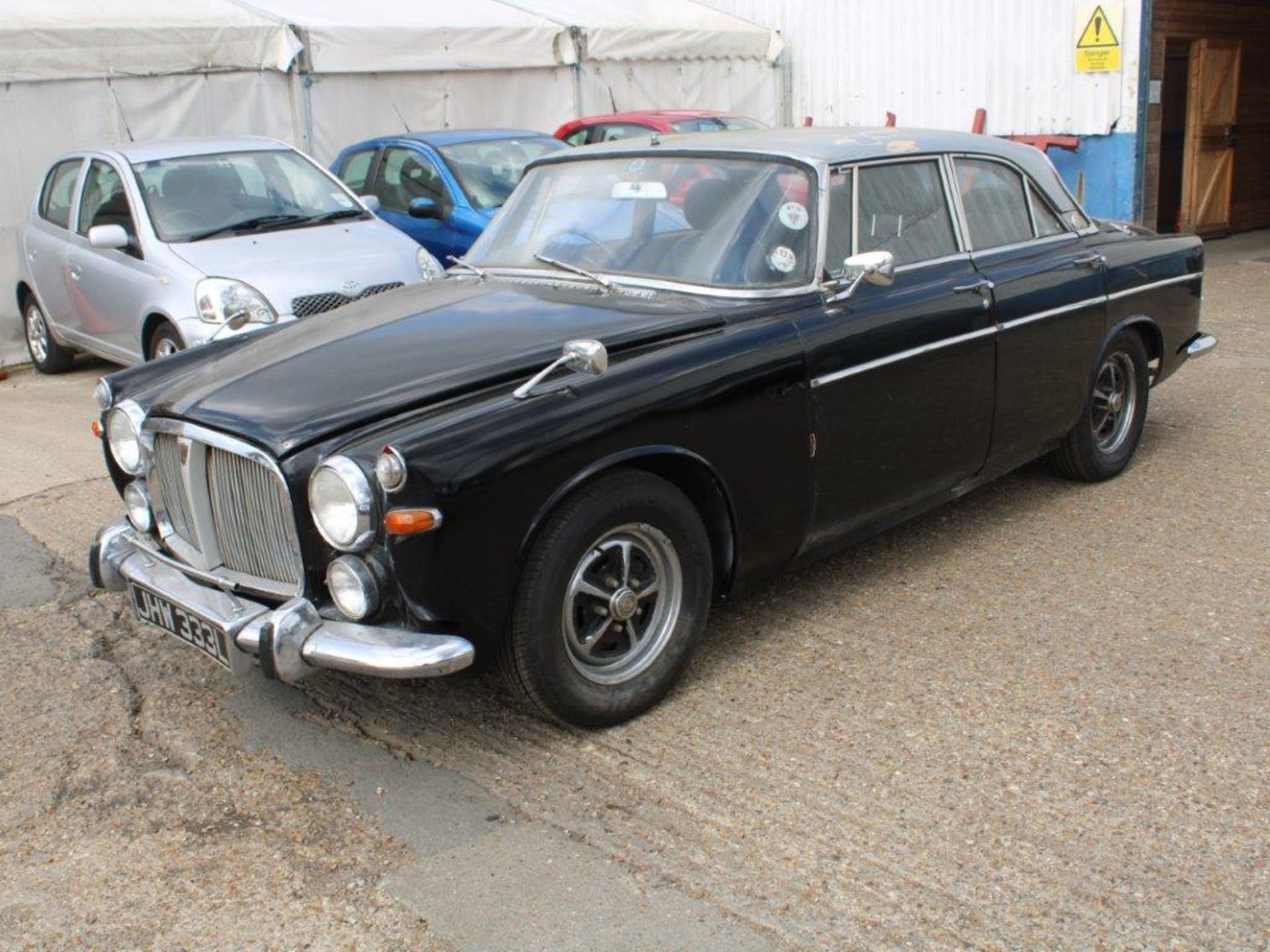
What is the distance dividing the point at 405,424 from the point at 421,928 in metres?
1.31

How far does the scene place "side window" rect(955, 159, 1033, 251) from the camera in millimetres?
5289

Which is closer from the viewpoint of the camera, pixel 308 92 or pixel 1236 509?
pixel 1236 509

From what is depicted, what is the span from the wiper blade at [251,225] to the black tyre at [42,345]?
253cm

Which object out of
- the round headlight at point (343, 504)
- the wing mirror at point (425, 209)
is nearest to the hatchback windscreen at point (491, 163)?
the wing mirror at point (425, 209)

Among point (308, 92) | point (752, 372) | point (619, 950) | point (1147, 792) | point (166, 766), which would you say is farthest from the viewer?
point (308, 92)

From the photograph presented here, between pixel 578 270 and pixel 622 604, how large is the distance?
1.41 m

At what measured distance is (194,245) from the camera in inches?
317

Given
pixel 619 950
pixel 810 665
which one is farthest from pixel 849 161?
pixel 619 950

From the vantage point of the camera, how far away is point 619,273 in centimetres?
464

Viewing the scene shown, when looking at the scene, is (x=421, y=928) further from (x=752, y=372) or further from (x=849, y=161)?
(x=849, y=161)

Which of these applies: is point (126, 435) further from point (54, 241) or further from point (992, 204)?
point (54, 241)

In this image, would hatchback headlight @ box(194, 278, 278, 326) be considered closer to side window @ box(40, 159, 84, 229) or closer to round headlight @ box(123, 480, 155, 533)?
side window @ box(40, 159, 84, 229)

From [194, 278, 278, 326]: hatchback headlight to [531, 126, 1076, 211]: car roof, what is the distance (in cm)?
269

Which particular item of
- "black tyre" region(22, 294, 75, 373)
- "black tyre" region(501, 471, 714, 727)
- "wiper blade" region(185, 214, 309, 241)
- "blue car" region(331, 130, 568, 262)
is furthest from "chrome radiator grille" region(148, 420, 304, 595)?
"black tyre" region(22, 294, 75, 373)
